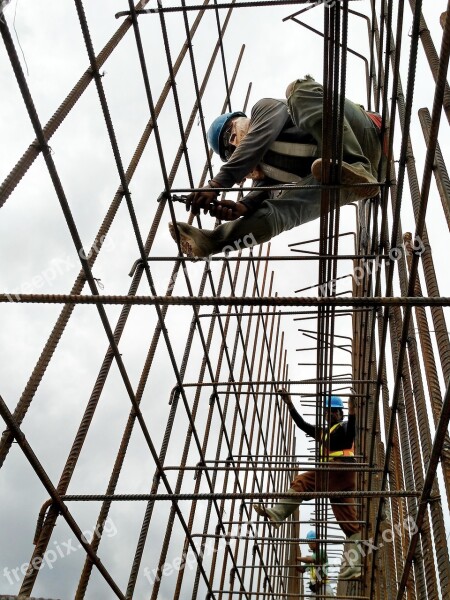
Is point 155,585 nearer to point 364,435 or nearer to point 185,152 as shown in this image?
point 185,152

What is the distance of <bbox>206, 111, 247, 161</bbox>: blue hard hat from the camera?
159 inches

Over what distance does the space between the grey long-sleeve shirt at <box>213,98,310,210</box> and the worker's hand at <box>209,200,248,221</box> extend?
0.08 meters

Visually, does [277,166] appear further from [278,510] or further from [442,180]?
[278,510]

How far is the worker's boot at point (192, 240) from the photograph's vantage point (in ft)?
11.5

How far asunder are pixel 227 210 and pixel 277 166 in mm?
489

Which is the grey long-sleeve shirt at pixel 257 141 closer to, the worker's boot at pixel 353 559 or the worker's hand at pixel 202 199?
the worker's hand at pixel 202 199

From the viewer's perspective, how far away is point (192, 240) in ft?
11.6

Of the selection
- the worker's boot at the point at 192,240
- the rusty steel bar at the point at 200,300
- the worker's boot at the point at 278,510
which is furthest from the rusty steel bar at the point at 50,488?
the worker's boot at the point at 278,510

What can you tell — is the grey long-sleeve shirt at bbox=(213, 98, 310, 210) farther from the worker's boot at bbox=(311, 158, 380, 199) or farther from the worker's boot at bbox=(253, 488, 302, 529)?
the worker's boot at bbox=(253, 488, 302, 529)

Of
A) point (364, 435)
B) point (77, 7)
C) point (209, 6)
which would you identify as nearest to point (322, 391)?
point (364, 435)

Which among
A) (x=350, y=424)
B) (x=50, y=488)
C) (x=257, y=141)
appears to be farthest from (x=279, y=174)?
(x=350, y=424)

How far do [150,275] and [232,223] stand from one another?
695 mm

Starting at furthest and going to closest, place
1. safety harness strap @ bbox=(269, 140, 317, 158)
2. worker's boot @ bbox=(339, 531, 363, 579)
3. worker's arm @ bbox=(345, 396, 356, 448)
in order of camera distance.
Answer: worker's boot @ bbox=(339, 531, 363, 579), worker's arm @ bbox=(345, 396, 356, 448), safety harness strap @ bbox=(269, 140, 317, 158)

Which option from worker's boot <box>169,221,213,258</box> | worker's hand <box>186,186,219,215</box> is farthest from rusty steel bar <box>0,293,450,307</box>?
worker's boot <box>169,221,213,258</box>
